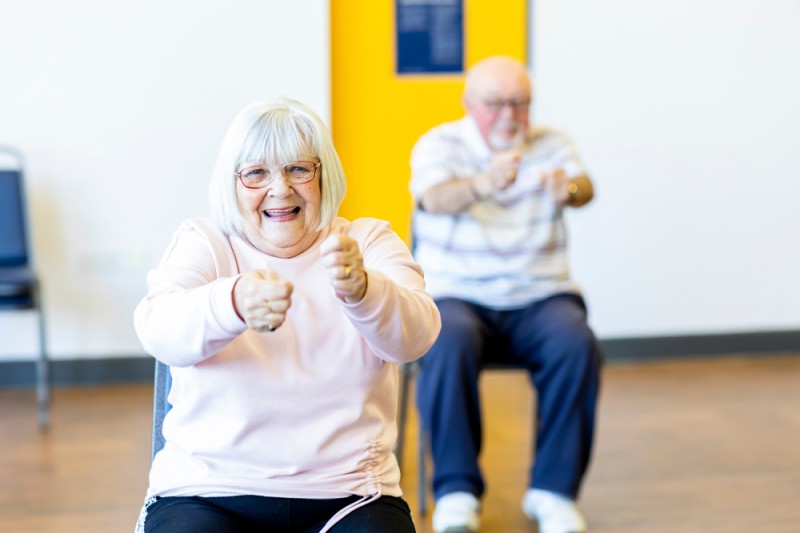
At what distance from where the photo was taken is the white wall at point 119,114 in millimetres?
3957

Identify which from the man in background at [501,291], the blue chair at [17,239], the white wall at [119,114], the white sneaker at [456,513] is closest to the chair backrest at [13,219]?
the blue chair at [17,239]

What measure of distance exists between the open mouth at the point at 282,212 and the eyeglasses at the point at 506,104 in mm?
1383

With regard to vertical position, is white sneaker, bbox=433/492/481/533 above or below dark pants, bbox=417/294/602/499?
below

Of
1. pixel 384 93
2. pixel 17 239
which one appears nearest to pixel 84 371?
pixel 17 239

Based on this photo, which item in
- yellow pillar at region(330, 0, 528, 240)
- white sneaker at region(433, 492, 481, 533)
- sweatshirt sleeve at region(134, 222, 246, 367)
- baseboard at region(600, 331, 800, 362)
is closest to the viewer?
sweatshirt sleeve at region(134, 222, 246, 367)

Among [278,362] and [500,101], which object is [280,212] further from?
[500,101]

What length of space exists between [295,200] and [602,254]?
2.95 metres

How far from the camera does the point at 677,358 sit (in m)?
4.52

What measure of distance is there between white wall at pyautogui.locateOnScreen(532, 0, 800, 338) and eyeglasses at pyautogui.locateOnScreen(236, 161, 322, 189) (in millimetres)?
2803

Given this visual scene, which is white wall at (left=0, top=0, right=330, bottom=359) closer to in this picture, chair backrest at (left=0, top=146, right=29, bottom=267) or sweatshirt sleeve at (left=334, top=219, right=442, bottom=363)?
chair backrest at (left=0, top=146, right=29, bottom=267)

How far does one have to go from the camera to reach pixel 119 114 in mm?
4020

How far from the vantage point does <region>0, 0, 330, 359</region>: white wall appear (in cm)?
396

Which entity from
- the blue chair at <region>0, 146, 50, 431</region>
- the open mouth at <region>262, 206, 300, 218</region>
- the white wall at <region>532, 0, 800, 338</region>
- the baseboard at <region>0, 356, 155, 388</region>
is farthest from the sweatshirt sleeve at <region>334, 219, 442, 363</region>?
the white wall at <region>532, 0, 800, 338</region>

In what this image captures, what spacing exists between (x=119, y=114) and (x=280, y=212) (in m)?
2.57
